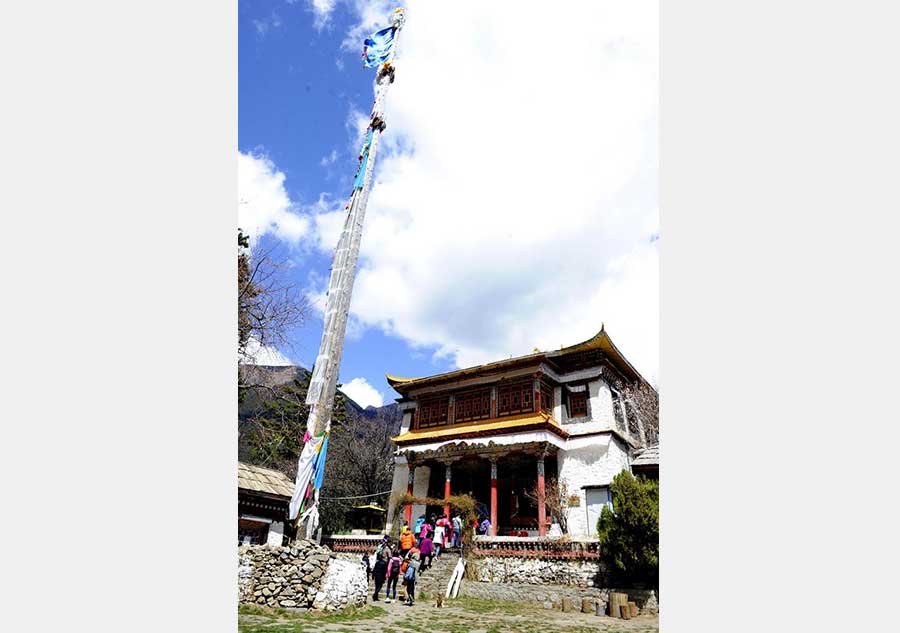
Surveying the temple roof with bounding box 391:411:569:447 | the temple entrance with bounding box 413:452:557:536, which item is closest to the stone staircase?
the temple entrance with bounding box 413:452:557:536

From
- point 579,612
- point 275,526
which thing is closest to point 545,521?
point 579,612

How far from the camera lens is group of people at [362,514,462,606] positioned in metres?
10.6

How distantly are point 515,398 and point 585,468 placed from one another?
3.75 metres

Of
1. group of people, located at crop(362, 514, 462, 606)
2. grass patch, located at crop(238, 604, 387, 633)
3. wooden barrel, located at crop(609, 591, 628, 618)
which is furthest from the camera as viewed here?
wooden barrel, located at crop(609, 591, 628, 618)

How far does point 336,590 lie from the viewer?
820cm

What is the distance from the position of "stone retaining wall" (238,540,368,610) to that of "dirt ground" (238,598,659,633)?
0.23m

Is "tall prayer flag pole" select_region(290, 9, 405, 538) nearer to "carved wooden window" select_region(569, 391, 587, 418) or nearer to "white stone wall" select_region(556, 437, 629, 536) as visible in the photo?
"white stone wall" select_region(556, 437, 629, 536)

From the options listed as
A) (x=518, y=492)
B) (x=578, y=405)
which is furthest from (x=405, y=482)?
(x=578, y=405)

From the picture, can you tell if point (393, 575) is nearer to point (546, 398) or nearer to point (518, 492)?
point (546, 398)

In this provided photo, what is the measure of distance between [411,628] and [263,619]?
1.93 meters

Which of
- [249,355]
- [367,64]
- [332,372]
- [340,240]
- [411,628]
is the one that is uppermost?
[367,64]

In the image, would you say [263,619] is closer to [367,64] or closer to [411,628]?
[411,628]

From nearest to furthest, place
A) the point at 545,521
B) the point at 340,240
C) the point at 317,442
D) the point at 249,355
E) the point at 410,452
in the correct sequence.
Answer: the point at 317,442
the point at 340,240
the point at 249,355
the point at 545,521
the point at 410,452

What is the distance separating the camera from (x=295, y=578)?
806 cm
